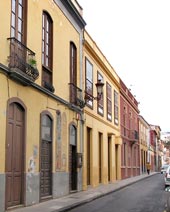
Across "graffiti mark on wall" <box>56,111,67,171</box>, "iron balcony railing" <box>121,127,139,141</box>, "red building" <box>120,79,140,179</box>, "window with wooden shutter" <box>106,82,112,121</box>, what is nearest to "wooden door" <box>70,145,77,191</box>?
"graffiti mark on wall" <box>56,111,67,171</box>

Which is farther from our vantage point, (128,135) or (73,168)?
(128,135)

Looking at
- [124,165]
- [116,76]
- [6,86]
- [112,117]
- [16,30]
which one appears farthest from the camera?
[124,165]

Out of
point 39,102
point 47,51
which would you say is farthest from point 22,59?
point 47,51

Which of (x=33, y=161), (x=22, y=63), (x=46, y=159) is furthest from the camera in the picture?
(x=46, y=159)

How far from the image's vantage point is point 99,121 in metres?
27.5

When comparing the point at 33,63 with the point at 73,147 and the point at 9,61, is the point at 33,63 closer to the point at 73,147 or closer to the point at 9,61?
the point at 9,61

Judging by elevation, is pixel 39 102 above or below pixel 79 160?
above

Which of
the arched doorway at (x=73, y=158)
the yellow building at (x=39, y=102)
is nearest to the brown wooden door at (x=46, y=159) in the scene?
the yellow building at (x=39, y=102)

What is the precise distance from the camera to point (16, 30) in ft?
45.9

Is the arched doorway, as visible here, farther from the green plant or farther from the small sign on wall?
the green plant

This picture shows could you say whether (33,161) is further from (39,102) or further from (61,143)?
(61,143)

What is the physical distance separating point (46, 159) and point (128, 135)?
26237mm

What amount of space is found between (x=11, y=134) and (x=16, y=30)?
3355 mm

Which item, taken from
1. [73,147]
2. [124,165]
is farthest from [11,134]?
[124,165]
